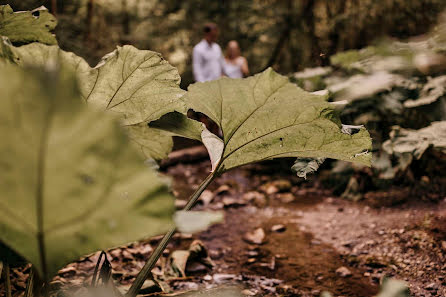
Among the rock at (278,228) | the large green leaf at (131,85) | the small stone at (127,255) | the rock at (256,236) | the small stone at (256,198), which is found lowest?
the small stone at (256,198)

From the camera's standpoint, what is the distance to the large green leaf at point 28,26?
1.04 meters

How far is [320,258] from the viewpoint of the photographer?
1835mm

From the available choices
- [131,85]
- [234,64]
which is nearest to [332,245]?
[131,85]

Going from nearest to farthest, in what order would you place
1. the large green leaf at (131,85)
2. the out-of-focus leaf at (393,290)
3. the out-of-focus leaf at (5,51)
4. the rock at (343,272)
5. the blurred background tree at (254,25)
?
the out-of-focus leaf at (393,290) → the out-of-focus leaf at (5,51) → the large green leaf at (131,85) → the rock at (343,272) → the blurred background tree at (254,25)

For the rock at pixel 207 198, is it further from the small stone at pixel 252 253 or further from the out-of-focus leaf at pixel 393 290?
the out-of-focus leaf at pixel 393 290

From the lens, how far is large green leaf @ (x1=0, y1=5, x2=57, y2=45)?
1.04m

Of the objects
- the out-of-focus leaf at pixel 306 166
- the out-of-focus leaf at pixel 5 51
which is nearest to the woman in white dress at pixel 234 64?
the out-of-focus leaf at pixel 306 166

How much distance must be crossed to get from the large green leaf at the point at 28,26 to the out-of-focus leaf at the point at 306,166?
2.68ft

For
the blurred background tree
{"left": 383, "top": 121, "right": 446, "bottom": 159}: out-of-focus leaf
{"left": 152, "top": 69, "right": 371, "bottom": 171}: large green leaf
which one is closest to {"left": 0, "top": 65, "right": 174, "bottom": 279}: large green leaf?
{"left": 152, "top": 69, "right": 371, "bottom": 171}: large green leaf

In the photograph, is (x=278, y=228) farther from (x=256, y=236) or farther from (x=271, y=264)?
(x=271, y=264)

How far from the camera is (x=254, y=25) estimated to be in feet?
21.6

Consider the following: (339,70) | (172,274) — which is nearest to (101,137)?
(172,274)

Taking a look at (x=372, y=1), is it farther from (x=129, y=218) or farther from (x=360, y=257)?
(x=129, y=218)

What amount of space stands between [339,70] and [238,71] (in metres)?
1.28
